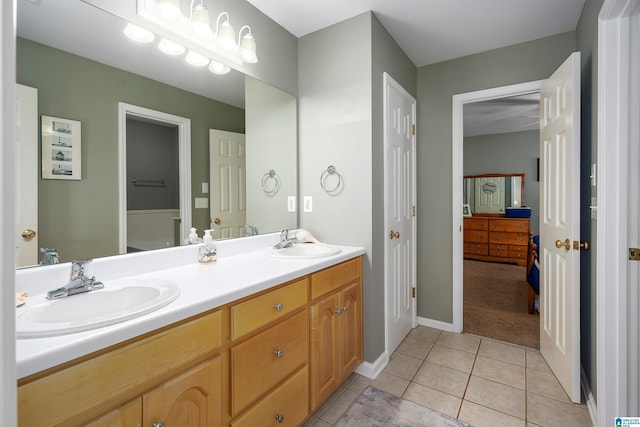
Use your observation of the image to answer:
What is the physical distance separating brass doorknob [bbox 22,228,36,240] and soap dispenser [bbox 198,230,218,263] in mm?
651

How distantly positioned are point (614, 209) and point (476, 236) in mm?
A: 4488

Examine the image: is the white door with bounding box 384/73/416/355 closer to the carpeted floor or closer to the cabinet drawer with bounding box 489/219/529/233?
the carpeted floor

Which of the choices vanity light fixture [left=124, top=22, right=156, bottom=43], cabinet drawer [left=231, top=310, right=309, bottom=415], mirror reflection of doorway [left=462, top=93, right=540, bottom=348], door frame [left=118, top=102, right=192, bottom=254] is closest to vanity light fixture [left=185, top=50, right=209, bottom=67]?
vanity light fixture [left=124, top=22, right=156, bottom=43]

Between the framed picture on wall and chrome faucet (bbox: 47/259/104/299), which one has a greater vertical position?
the framed picture on wall

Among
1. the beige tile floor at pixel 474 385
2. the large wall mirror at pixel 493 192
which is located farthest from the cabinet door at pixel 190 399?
the large wall mirror at pixel 493 192

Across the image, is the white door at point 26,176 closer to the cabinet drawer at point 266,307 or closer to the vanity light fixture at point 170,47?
the vanity light fixture at point 170,47

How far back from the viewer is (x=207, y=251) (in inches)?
62.6

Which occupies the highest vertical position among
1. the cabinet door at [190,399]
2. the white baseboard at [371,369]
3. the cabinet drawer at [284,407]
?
the cabinet door at [190,399]

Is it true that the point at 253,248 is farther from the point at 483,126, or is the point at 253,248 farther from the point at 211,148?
the point at 483,126

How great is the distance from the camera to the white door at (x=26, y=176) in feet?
3.40

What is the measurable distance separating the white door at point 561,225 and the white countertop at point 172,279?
122 cm

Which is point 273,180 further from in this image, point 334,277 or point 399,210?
point 399,210

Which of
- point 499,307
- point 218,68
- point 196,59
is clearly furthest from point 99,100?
point 499,307

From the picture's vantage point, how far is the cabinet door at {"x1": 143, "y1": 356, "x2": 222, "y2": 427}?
862mm
